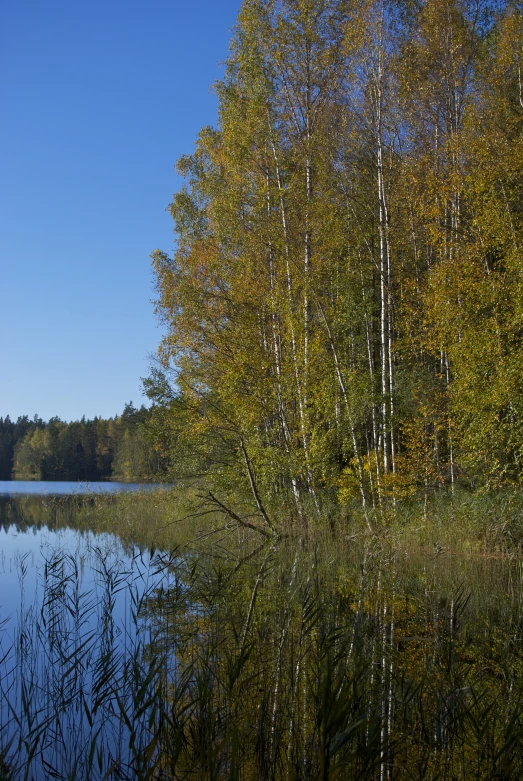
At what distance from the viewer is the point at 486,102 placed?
1287 centimetres

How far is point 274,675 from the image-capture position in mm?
3994

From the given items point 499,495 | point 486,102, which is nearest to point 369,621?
point 499,495

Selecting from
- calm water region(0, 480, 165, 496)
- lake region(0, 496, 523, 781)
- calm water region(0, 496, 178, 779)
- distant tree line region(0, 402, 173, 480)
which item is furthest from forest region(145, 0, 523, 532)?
distant tree line region(0, 402, 173, 480)

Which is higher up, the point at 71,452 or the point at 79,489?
the point at 71,452

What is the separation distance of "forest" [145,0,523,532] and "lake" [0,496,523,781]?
282 centimetres

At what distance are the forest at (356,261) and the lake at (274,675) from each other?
2816mm

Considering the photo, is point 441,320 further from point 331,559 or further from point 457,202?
point 331,559

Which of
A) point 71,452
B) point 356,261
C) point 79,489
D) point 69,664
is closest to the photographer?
point 69,664

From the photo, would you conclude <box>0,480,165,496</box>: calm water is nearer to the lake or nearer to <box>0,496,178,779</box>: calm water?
Answer: <box>0,496,178,779</box>: calm water

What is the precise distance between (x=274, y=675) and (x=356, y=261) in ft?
32.8

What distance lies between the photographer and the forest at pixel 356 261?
9977 mm

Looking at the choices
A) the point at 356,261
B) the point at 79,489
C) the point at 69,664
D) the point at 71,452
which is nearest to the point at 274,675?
the point at 69,664

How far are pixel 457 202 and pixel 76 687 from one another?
10462mm

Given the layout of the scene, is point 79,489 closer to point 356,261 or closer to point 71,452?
point 356,261
